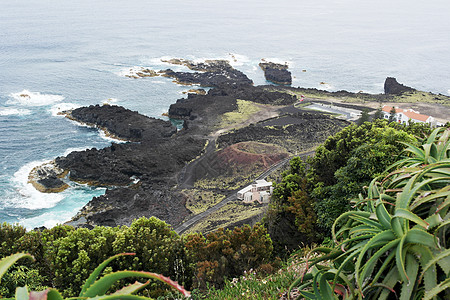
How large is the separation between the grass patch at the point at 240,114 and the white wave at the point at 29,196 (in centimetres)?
3134

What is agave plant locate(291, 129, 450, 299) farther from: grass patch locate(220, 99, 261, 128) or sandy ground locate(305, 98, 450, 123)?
sandy ground locate(305, 98, 450, 123)

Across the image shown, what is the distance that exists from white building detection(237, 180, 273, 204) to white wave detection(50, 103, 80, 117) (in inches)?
1692

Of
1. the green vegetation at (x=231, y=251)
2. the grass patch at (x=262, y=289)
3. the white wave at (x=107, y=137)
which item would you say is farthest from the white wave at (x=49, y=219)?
the grass patch at (x=262, y=289)

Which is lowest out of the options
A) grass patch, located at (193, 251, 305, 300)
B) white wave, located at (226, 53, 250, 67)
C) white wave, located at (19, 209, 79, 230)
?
white wave, located at (19, 209, 79, 230)

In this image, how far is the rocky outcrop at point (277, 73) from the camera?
98325 millimetres

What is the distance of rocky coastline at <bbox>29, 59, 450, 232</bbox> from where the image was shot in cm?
3828

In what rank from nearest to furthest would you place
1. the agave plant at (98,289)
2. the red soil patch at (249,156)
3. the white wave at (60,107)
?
1. the agave plant at (98,289)
2. the red soil patch at (249,156)
3. the white wave at (60,107)

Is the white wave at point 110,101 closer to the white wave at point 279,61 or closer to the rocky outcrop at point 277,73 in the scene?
the rocky outcrop at point 277,73

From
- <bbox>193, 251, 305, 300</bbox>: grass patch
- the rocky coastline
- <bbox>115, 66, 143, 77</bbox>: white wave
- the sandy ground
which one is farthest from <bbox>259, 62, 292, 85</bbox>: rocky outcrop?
<bbox>193, 251, 305, 300</bbox>: grass patch

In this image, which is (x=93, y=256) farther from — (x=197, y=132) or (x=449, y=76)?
(x=449, y=76)

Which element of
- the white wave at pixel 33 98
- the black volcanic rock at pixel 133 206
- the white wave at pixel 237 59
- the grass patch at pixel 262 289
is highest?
the grass patch at pixel 262 289

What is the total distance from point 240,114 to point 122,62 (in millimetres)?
53886

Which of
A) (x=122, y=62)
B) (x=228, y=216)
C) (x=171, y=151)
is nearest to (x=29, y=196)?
(x=171, y=151)

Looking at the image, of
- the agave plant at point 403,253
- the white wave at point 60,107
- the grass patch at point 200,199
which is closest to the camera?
the agave plant at point 403,253
